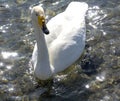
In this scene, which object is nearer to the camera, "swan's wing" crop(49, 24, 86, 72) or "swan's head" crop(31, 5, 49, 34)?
"swan's head" crop(31, 5, 49, 34)

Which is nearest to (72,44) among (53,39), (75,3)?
(53,39)

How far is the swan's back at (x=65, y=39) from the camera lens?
8781mm

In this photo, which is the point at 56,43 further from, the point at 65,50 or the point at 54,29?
the point at 54,29

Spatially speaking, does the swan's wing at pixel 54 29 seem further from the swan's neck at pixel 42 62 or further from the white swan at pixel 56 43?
the swan's neck at pixel 42 62

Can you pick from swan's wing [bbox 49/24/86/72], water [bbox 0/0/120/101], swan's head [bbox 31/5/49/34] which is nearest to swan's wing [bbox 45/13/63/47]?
swan's wing [bbox 49/24/86/72]

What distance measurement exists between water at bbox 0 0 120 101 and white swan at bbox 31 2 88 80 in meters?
0.24

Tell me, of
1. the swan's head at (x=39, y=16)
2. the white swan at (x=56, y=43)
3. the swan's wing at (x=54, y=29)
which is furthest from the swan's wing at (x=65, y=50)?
the swan's head at (x=39, y=16)

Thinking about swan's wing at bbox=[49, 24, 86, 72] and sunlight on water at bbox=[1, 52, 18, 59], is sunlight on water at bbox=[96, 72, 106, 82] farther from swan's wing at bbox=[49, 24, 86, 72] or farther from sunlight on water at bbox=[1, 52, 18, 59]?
sunlight on water at bbox=[1, 52, 18, 59]

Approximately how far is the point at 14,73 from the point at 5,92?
0.67m

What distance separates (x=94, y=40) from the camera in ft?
32.3

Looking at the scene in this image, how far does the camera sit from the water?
8.32 m

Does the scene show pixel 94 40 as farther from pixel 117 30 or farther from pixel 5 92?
pixel 5 92

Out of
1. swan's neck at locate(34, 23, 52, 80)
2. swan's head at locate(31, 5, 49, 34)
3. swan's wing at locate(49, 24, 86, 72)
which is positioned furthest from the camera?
swan's wing at locate(49, 24, 86, 72)

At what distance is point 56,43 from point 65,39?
23 cm
